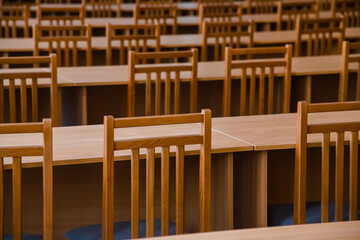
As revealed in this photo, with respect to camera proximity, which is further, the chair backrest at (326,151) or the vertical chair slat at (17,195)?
the chair backrest at (326,151)

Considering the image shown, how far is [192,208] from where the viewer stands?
9.59 feet

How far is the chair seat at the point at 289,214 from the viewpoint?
2842mm

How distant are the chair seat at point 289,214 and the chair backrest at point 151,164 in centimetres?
66

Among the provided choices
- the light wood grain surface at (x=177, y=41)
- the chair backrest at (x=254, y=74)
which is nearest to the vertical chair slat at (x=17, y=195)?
the chair backrest at (x=254, y=74)

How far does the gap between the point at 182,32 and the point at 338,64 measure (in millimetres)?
3105

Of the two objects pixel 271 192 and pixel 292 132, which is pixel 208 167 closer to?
pixel 292 132

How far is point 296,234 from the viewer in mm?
1798

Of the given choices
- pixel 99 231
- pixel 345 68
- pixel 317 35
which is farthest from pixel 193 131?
pixel 317 35

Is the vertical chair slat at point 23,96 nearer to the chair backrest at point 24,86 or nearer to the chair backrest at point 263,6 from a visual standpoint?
the chair backrest at point 24,86

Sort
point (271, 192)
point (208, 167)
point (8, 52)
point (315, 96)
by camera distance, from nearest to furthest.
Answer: point (208, 167) < point (271, 192) < point (315, 96) < point (8, 52)

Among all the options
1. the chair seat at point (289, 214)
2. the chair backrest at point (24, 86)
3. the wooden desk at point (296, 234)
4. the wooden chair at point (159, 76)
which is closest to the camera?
the wooden desk at point (296, 234)

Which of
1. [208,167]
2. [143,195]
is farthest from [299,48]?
[208,167]

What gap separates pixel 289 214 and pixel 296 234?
1130 millimetres

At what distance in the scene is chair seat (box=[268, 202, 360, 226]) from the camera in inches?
112
